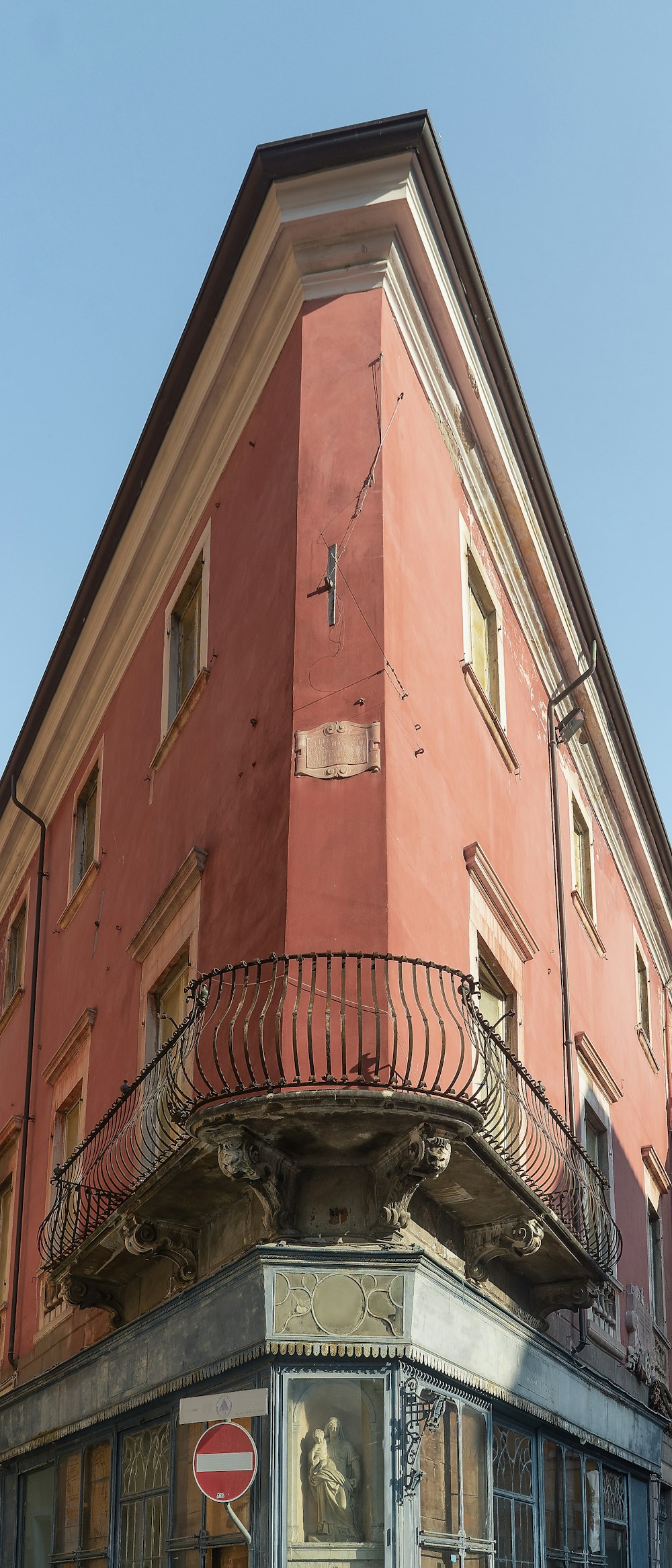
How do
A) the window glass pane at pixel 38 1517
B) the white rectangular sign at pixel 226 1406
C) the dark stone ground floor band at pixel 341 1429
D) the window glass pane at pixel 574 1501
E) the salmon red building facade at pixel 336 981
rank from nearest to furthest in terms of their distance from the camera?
the dark stone ground floor band at pixel 341 1429, the white rectangular sign at pixel 226 1406, the salmon red building facade at pixel 336 981, the window glass pane at pixel 574 1501, the window glass pane at pixel 38 1517

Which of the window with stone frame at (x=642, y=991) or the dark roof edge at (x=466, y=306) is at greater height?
the dark roof edge at (x=466, y=306)

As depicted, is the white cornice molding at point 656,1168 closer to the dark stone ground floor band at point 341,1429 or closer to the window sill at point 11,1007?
the dark stone ground floor band at point 341,1429

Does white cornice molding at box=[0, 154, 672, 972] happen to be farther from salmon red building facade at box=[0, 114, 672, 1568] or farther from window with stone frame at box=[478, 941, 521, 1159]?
window with stone frame at box=[478, 941, 521, 1159]

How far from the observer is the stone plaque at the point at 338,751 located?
1138cm

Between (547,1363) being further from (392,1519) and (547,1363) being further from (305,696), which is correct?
(305,696)

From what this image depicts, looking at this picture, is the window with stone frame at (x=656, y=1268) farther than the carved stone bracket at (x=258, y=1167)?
Yes

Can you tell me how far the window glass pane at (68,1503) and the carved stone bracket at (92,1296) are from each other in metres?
1.22

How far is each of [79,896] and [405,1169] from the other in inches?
336

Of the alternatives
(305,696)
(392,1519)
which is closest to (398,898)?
(305,696)

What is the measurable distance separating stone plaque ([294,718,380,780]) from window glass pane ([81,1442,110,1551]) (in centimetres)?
577

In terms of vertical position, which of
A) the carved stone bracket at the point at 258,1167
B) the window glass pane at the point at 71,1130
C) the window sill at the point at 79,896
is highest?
the window sill at the point at 79,896

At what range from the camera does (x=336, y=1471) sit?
9500mm

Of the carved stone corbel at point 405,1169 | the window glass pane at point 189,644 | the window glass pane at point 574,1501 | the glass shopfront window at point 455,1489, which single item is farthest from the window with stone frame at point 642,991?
the carved stone corbel at point 405,1169

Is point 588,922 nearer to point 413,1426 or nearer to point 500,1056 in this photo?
point 500,1056
